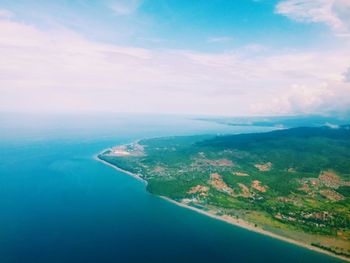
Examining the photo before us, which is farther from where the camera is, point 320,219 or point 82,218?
point 320,219

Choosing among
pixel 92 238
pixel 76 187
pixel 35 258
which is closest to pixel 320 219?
pixel 92 238

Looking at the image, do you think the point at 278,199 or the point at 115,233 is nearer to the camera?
the point at 115,233

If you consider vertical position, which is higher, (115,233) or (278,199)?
(278,199)

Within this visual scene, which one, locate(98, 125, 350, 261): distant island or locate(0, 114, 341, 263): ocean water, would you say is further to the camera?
locate(98, 125, 350, 261): distant island

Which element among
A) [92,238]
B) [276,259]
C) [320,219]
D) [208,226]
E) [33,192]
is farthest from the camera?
[33,192]

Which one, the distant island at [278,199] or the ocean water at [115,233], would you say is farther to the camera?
the distant island at [278,199]

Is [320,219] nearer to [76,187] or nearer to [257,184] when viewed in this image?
[257,184]

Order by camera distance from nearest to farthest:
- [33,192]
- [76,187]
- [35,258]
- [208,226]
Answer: [35,258] → [208,226] → [33,192] → [76,187]

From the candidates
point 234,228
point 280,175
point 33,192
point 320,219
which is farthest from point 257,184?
point 33,192

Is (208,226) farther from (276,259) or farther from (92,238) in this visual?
(92,238)
